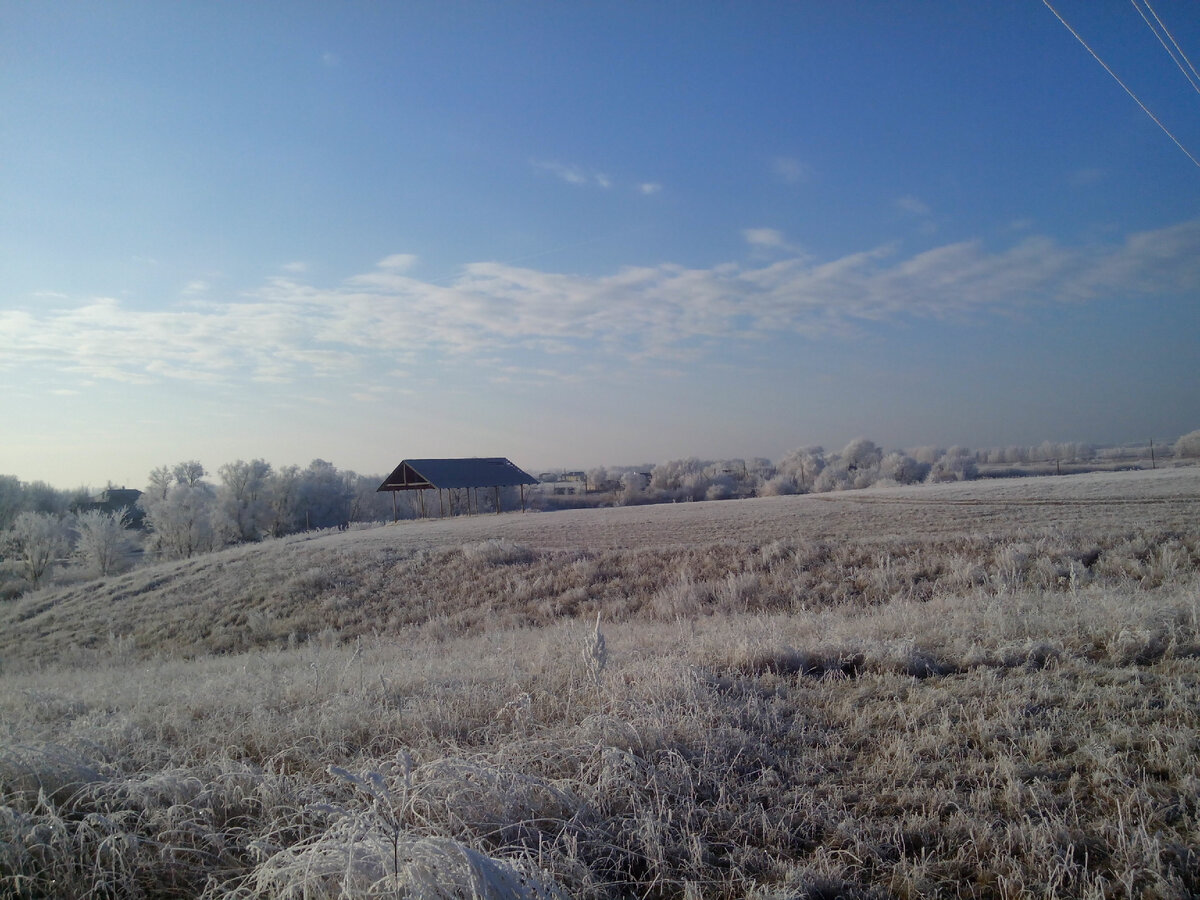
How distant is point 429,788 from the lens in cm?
366

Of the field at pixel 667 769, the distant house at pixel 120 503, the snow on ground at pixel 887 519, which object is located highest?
the distant house at pixel 120 503

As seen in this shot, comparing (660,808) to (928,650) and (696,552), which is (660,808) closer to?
(928,650)

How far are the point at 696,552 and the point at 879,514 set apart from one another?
10.8m

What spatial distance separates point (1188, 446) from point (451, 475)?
62.2 m

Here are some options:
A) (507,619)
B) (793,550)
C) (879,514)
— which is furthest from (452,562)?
(879,514)

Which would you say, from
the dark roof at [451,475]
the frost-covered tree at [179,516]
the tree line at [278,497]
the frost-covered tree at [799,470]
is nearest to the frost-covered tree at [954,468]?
the tree line at [278,497]

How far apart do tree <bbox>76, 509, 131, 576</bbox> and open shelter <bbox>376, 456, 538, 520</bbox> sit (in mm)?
17490

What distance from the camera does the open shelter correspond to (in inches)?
2015

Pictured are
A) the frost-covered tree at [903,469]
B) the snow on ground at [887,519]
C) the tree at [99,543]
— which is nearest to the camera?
the snow on ground at [887,519]

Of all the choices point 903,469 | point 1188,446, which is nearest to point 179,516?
point 903,469

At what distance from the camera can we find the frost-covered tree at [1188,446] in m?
54.9

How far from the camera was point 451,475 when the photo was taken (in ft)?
173

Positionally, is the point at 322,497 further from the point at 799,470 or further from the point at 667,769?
the point at 667,769

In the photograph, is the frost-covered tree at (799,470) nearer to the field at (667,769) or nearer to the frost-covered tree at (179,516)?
the frost-covered tree at (179,516)
